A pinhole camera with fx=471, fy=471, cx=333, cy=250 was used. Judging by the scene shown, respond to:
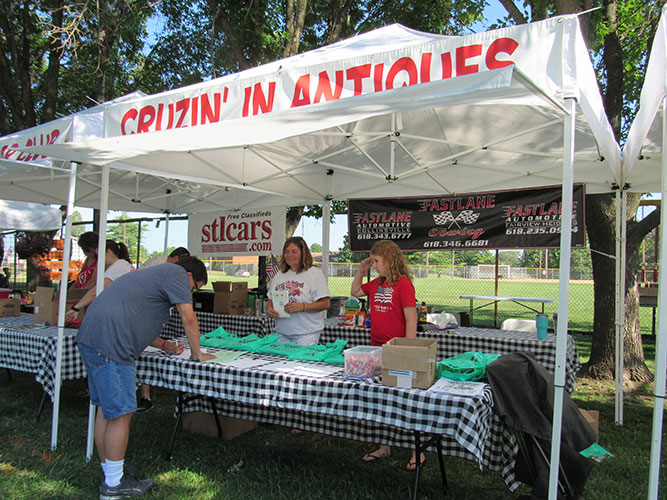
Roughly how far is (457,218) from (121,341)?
3.87 meters

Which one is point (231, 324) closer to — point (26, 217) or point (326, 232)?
point (326, 232)

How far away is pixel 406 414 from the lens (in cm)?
229

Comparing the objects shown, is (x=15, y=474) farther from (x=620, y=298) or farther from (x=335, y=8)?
(x=335, y=8)

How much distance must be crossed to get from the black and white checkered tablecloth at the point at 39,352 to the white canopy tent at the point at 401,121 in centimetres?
152

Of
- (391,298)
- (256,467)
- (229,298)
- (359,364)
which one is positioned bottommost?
(256,467)

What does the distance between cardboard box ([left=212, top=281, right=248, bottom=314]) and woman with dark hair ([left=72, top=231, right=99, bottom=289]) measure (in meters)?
1.56

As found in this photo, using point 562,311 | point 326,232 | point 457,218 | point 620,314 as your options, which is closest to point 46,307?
point 326,232

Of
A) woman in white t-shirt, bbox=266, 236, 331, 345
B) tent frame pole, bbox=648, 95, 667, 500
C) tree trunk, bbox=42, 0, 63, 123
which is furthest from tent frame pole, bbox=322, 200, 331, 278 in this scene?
tree trunk, bbox=42, 0, 63, 123

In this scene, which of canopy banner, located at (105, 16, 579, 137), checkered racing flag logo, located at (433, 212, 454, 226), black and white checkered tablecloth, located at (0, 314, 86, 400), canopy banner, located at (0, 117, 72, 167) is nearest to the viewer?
canopy banner, located at (105, 16, 579, 137)

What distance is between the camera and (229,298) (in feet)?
18.6

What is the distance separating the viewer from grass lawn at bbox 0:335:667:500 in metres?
2.91

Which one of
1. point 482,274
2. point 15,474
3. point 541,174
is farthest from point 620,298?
point 482,274

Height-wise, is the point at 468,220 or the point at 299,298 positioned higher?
the point at 468,220

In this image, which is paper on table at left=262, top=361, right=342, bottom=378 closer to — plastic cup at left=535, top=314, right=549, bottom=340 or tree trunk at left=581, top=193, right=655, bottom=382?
plastic cup at left=535, top=314, right=549, bottom=340
